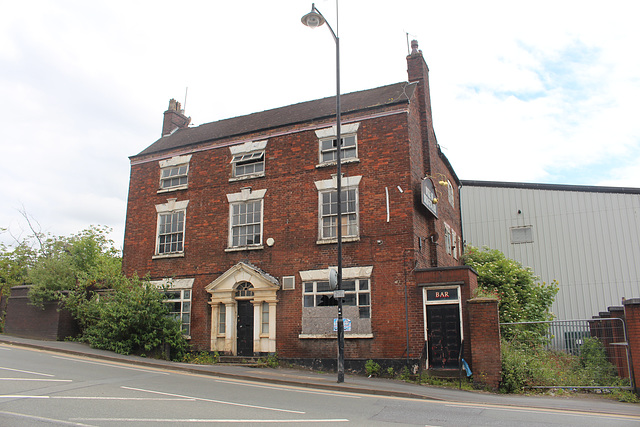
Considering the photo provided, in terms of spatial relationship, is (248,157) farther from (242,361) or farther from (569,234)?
(569,234)

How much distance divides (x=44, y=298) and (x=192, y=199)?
7569 millimetres

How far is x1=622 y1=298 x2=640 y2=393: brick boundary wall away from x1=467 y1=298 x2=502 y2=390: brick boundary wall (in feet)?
10.4

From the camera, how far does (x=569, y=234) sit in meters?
23.9

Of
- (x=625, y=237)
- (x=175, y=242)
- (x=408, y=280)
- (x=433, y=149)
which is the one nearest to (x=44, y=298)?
(x=175, y=242)

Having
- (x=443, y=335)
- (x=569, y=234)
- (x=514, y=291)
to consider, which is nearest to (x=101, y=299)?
(x=443, y=335)

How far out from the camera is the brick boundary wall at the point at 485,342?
13.4m

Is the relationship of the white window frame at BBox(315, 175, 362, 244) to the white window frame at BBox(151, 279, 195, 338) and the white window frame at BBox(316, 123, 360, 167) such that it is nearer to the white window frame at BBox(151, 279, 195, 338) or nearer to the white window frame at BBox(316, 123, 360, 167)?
the white window frame at BBox(316, 123, 360, 167)

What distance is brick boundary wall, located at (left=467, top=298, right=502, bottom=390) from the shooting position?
13.4 meters

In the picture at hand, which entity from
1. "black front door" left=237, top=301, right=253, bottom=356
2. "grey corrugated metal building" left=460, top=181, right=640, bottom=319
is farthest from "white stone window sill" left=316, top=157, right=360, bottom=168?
"grey corrugated metal building" left=460, top=181, right=640, bottom=319

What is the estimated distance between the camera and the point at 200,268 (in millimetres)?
19484

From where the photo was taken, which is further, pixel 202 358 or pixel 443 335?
pixel 202 358

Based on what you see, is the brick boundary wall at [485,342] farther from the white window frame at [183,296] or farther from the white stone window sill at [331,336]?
the white window frame at [183,296]

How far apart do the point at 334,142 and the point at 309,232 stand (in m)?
3.51

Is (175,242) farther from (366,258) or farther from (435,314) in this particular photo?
(435,314)
